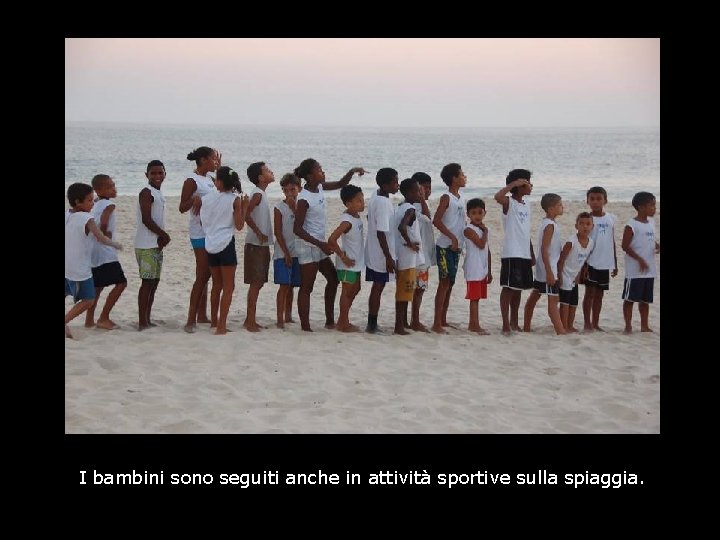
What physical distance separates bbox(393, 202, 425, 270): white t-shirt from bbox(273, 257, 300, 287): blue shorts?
0.93 metres

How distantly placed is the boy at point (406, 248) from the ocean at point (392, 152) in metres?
25.6

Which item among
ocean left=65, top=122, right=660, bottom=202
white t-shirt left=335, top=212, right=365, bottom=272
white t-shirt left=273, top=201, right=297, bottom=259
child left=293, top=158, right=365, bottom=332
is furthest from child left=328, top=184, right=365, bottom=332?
ocean left=65, top=122, right=660, bottom=202

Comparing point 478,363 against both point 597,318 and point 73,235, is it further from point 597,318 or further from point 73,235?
point 73,235

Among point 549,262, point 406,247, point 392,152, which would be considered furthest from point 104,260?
point 392,152

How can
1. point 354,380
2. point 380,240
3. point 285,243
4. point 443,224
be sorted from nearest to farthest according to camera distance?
1. point 354,380
2. point 380,240
3. point 285,243
4. point 443,224

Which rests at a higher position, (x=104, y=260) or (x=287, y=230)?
(x=287, y=230)

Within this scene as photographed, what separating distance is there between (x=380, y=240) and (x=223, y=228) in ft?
4.52

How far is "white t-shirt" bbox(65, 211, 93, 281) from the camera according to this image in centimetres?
813

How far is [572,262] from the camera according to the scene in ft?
29.4

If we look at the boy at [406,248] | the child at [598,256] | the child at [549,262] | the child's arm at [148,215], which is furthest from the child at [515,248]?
the child's arm at [148,215]

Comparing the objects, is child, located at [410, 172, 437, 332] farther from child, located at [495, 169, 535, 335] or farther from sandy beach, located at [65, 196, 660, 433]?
child, located at [495, 169, 535, 335]

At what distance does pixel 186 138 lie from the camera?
73250mm

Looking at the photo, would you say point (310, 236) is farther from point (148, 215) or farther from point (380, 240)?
point (148, 215)

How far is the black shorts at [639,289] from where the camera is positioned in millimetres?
9117
